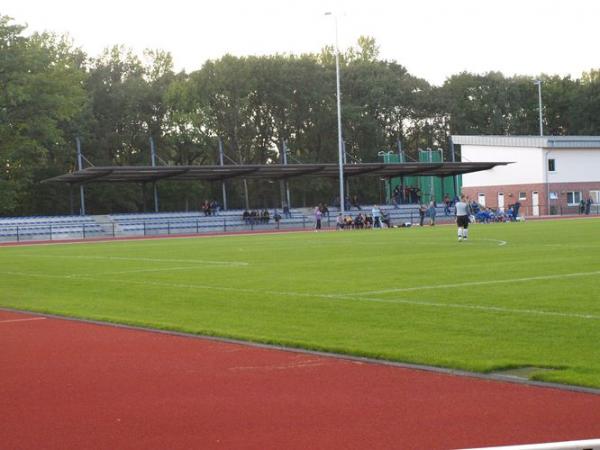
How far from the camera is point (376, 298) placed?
17.1m

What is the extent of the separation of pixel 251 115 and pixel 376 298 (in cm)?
7620

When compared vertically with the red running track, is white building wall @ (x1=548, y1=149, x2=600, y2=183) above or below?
above

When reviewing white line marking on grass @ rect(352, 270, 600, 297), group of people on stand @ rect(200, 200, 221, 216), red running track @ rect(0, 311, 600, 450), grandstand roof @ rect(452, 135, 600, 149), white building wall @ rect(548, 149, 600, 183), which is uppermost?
grandstand roof @ rect(452, 135, 600, 149)

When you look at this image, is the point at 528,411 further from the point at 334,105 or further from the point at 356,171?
the point at 334,105

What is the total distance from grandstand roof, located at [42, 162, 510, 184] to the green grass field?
87.9 ft

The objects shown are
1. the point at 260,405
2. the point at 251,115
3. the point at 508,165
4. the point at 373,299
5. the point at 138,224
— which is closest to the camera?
the point at 260,405

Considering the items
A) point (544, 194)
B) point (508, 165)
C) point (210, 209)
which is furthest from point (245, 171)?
point (508, 165)

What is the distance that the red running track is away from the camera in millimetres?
7324

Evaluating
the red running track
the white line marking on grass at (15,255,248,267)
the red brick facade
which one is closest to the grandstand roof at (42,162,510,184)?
the red brick facade

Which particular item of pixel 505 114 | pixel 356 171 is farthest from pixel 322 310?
pixel 505 114

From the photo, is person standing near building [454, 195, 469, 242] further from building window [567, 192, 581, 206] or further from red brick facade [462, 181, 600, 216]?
building window [567, 192, 581, 206]

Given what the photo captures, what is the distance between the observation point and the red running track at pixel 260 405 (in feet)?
24.0

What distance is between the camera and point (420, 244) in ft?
115

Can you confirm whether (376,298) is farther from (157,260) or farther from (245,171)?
(245,171)
